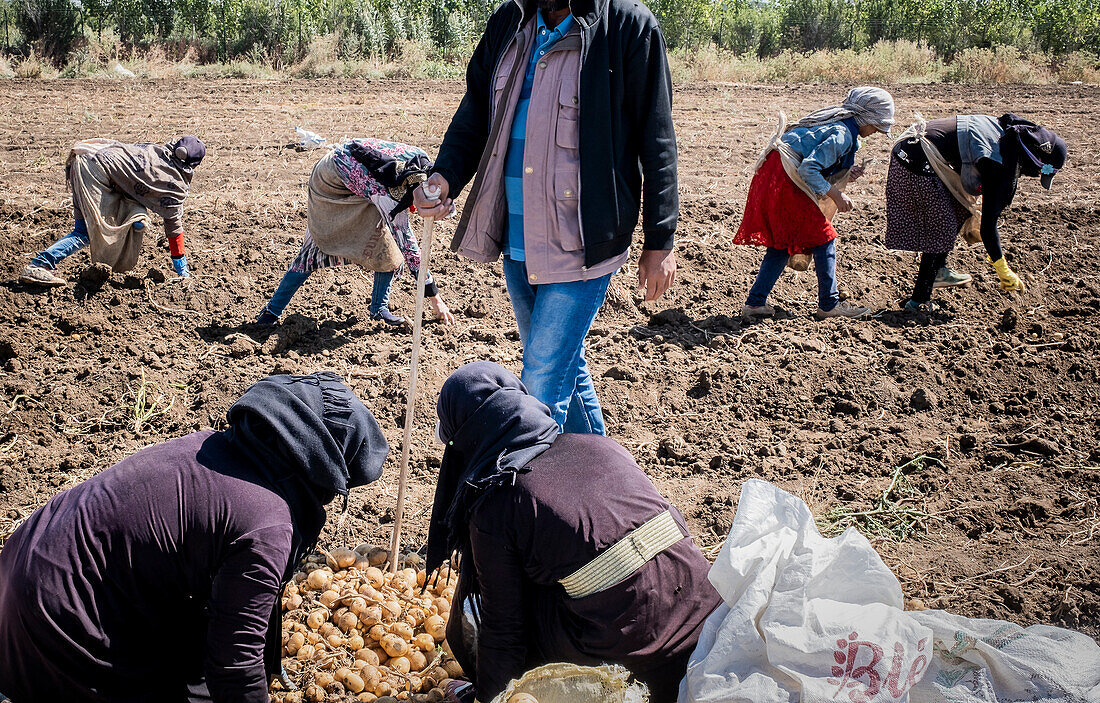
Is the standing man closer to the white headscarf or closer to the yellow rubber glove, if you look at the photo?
Result: the white headscarf

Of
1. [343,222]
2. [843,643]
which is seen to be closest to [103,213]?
[343,222]

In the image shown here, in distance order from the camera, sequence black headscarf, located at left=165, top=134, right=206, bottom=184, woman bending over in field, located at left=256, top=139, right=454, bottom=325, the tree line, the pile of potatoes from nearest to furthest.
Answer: the pile of potatoes → woman bending over in field, located at left=256, top=139, right=454, bottom=325 → black headscarf, located at left=165, top=134, right=206, bottom=184 → the tree line

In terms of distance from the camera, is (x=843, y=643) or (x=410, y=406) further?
(x=410, y=406)

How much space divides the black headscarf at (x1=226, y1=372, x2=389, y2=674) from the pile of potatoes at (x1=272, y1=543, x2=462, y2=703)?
18.8 inches

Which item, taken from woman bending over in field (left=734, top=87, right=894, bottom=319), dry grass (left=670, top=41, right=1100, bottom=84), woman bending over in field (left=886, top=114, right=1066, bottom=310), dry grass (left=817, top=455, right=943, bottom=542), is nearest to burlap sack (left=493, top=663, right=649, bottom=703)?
dry grass (left=817, top=455, right=943, bottom=542)

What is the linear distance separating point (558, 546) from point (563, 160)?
1219mm

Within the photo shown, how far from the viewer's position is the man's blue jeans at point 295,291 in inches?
204

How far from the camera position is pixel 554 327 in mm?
3000

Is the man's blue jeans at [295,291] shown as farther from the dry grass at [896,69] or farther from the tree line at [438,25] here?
the tree line at [438,25]

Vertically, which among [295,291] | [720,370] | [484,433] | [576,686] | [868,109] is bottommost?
[720,370]

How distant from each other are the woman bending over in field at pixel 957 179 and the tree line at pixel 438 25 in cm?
1500

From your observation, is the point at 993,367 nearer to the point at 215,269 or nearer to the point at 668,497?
the point at 668,497

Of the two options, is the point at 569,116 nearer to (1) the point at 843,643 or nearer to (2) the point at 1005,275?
(1) the point at 843,643

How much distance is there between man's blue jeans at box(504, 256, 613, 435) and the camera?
2982 mm
